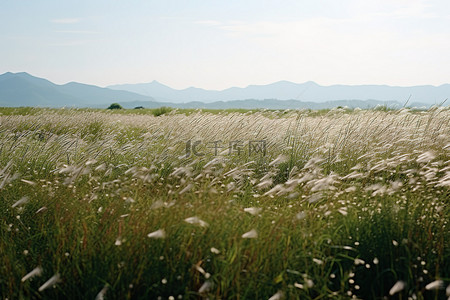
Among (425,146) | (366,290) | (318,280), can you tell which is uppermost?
(425,146)

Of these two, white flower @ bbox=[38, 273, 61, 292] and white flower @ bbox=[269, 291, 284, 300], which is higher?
white flower @ bbox=[38, 273, 61, 292]

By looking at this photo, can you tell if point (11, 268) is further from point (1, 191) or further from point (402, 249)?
point (402, 249)

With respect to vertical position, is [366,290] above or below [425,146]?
below

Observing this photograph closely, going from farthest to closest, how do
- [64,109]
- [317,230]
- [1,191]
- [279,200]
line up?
1. [64,109]
2. [279,200]
3. [1,191]
4. [317,230]

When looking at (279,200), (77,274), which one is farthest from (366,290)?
(77,274)

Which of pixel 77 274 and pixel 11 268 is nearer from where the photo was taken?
pixel 77 274

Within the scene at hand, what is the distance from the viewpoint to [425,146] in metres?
5.80

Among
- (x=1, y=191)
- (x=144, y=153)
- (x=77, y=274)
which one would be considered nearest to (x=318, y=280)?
(x=77, y=274)

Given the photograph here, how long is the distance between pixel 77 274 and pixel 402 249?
7.19 ft

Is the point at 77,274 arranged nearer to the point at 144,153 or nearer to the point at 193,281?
the point at 193,281

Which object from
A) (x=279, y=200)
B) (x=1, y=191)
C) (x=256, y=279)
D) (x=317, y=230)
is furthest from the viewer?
(x=279, y=200)

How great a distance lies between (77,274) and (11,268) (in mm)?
562

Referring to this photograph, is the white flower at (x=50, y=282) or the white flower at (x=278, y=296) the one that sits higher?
the white flower at (x=50, y=282)

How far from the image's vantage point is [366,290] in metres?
2.87
